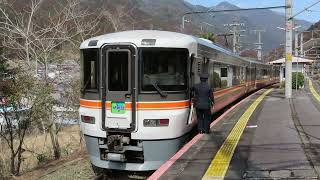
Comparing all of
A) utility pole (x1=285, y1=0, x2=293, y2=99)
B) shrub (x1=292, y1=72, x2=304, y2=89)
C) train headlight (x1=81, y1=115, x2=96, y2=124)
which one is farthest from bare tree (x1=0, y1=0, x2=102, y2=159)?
shrub (x1=292, y1=72, x2=304, y2=89)

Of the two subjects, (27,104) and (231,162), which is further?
(27,104)

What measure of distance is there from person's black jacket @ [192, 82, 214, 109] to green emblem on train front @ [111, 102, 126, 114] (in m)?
1.89

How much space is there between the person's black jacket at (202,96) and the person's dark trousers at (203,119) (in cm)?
28

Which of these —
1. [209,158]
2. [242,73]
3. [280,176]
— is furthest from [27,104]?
[242,73]

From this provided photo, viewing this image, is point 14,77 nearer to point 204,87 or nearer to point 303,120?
point 204,87

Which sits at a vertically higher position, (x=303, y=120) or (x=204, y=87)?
(x=204, y=87)

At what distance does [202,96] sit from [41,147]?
14338 millimetres

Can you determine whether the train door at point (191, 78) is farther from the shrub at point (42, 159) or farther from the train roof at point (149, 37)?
the shrub at point (42, 159)

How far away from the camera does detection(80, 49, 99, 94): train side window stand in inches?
455

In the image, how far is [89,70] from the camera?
11.7 meters

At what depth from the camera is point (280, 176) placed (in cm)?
853

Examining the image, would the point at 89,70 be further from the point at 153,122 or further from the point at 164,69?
the point at 153,122

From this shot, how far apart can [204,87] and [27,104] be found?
23.5ft

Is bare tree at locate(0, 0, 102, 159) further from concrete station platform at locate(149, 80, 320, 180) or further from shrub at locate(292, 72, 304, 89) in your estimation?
shrub at locate(292, 72, 304, 89)
